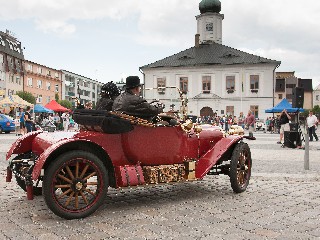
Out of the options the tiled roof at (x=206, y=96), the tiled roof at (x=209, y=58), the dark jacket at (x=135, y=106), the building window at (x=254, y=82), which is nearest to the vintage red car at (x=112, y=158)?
the dark jacket at (x=135, y=106)

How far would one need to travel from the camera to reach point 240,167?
6.27 m

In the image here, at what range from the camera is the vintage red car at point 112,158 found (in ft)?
14.7

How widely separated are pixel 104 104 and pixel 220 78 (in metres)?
46.1

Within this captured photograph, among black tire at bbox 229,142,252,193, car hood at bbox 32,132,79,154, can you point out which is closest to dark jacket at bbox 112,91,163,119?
car hood at bbox 32,132,79,154

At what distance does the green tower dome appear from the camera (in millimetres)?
57100

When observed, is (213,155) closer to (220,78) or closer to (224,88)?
(224,88)

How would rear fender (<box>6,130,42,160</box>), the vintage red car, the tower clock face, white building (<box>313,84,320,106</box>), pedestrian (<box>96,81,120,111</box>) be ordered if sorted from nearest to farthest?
the vintage red car → rear fender (<box>6,130,42,160</box>) → pedestrian (<box>96,81,120,111</box>) → the tower clock face → white building (<box>313,84,320,106</box>)

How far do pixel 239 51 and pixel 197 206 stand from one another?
49311 mm

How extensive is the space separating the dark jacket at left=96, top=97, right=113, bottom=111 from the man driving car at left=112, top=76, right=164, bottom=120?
348mm

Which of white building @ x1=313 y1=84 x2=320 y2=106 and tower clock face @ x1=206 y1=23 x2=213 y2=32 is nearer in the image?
tower clock face @ x1=206 y1=23 x2=213 y2=32

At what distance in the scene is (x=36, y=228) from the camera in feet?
13.5

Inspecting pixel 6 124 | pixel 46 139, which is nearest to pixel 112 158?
pixel 46 139

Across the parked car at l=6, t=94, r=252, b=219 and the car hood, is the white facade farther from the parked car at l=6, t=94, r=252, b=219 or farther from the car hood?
the car hood

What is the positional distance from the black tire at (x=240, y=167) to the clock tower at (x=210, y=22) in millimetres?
51274
